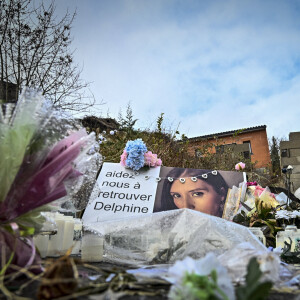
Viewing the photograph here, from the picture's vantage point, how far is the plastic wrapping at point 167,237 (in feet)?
3.57

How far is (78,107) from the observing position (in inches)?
243

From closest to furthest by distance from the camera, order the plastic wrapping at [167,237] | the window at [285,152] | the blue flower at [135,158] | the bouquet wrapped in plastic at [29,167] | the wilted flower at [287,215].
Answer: the bouquet wrapped in plastic at [29,167] → the plastic wrapping at [167,237] → the wilted flower at [287,215] → the blue flower at [135,158] → the window at [285,152]

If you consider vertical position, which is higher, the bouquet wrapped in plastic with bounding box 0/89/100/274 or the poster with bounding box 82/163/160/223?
the poster with bounding box 82/163/160/223

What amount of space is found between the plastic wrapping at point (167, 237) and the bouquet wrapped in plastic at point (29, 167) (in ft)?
1.67

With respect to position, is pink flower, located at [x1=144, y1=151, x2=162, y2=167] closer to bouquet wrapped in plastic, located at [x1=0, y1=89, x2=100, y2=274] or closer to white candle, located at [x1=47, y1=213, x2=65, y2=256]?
white candle, located at [x1=47, y1=213, x2=65, y2=256]

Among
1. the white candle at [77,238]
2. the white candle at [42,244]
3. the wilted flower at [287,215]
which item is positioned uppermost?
the wilted flower at [287,215]

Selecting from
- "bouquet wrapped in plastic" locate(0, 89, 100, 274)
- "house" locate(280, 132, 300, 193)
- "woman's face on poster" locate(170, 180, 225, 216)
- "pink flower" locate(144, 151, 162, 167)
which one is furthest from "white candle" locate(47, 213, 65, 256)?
"house" locate(280, 132, 300, 193)

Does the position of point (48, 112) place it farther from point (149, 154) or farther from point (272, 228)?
point (149, 154)

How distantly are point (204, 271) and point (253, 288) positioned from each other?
9 centimetres

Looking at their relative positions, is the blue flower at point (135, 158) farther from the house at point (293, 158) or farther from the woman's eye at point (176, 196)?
the house at point (293, 158)

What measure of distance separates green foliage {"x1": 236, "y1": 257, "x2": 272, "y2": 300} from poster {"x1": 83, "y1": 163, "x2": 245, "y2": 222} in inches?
77.3

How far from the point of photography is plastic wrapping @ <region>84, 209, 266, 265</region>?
109 cm

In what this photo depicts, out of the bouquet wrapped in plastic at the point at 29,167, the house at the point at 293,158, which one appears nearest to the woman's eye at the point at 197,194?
the bouquet wrapped in plastic at the point at 29,167

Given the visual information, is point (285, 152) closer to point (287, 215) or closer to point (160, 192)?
point (160, 192)
